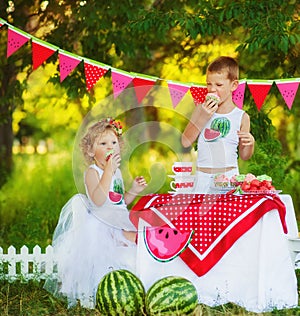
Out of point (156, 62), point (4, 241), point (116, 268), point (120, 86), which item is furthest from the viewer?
point (156, 62)

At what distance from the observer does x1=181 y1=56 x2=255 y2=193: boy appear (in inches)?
206

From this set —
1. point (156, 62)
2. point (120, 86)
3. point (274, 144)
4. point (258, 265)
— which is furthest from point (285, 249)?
point (156, 62)

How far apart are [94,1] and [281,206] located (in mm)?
3633

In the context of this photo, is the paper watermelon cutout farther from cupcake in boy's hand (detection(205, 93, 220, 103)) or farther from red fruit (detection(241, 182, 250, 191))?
red fruit (detection(241, 182, 250, 191))

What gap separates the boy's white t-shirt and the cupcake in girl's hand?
145 millimetres

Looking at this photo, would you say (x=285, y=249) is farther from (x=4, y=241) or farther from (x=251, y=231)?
(x=4, y=241)

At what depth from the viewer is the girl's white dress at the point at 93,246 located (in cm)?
509

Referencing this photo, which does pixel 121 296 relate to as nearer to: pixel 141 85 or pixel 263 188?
pixel 263 188

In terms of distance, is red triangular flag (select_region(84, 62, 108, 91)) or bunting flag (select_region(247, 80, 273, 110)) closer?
red triangular flag (select_region(84, 62, 108, 91))

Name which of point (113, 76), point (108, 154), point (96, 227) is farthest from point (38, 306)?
point (113, 76)

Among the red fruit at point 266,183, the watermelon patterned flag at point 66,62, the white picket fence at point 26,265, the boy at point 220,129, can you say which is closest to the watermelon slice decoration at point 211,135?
the boy at point 220,129

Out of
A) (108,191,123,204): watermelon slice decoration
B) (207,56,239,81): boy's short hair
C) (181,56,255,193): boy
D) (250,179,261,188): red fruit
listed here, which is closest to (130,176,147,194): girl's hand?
(108,191,123,204): watermelon slice decoration

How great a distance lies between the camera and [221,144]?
5.24 m

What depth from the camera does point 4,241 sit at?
26.8 feet
